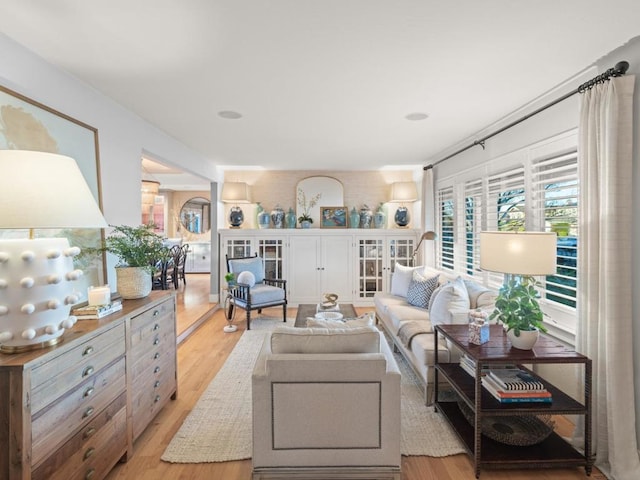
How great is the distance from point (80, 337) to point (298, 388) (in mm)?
1155

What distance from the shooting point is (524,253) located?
2.12 meters

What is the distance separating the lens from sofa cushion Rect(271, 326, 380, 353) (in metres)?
1.90

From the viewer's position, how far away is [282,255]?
5.71m

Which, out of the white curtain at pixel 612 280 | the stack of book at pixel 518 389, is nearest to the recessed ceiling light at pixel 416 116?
the white curtain at pixel 612 280

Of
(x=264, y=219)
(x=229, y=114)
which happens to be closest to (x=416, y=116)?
(x=229, y=114)

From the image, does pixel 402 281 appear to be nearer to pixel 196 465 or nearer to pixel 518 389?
pixel 518 389

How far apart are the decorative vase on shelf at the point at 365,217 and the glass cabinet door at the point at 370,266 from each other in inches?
13.8

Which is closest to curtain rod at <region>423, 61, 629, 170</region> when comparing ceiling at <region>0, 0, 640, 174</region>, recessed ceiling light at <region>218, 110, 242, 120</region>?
ceiling at <region>0, 0, 640, 174</region>

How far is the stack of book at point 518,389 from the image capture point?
6.47 ft

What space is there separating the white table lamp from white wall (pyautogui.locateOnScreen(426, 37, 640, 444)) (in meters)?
2.99

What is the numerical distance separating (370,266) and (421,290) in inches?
78.4

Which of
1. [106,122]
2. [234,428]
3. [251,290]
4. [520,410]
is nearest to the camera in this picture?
[520,410]

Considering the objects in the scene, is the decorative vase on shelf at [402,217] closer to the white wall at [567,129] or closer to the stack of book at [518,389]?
the white wall at [567,129]

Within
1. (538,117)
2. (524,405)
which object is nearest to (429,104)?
(538,117)
